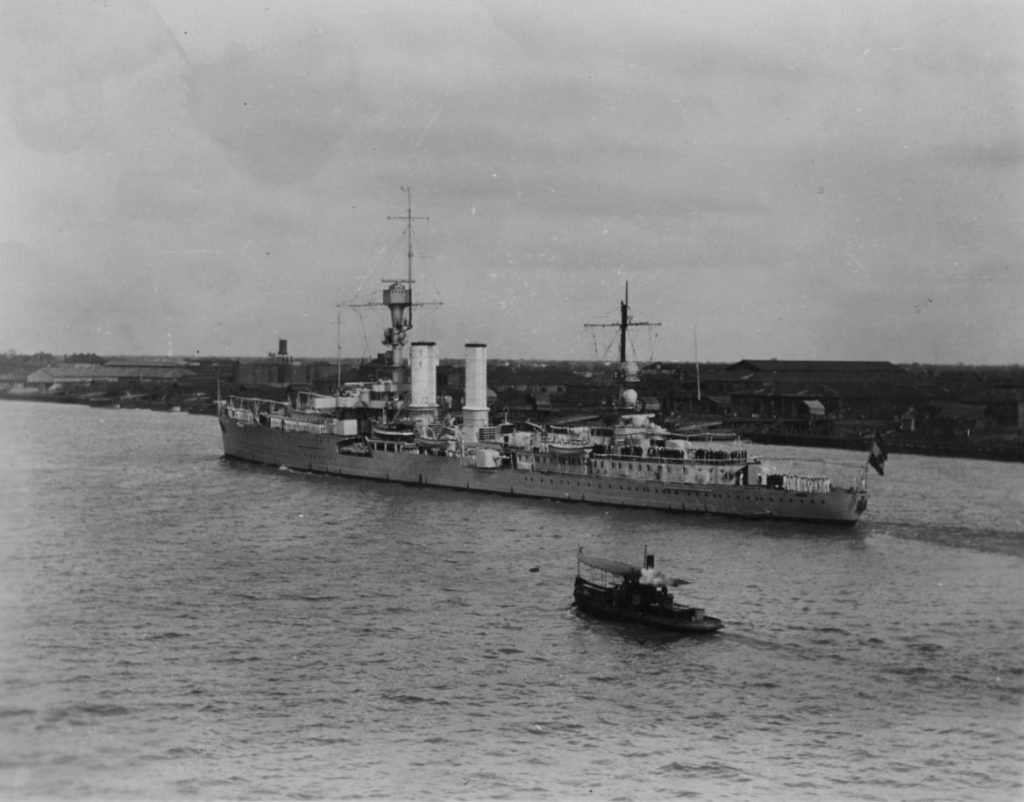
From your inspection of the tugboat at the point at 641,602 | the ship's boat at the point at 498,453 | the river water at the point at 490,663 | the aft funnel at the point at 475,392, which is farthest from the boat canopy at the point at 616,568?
the aft funnel at the point at 475,392

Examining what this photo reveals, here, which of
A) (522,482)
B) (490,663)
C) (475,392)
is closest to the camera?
(490,663)

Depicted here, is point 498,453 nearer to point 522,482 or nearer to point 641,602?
point 522,482

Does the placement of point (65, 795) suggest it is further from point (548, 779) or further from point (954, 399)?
point (954, 399)

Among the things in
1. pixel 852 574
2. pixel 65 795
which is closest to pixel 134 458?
pixel 852 574

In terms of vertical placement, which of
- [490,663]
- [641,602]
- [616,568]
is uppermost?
[616,568]

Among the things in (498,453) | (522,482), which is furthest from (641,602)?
(498,453)

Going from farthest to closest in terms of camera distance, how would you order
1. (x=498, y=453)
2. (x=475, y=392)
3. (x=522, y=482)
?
(x=475, y=392)
(x=498, y=453)
(x=522, y=482)
